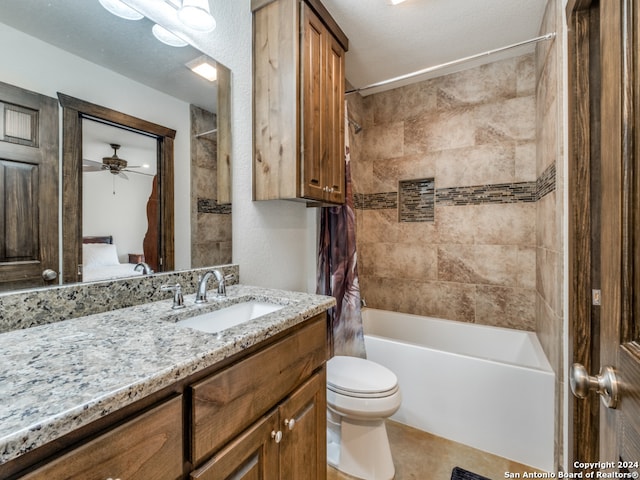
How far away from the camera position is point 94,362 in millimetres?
597

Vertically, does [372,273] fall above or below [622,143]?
below

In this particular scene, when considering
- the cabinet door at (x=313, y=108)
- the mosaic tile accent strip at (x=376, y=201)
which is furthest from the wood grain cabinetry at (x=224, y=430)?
the mosaic tile accent strip at (x=376, y=201)

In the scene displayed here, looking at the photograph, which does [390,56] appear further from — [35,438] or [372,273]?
[35,438]

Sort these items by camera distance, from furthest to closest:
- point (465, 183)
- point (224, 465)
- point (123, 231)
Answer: point (465, 183) → point (123, 231) → point (224, 465)

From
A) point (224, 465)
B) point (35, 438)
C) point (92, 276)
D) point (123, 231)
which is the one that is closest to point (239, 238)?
point (123, 231)

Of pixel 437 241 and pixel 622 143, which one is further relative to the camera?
pixel 437 241

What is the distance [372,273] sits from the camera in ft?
9.32

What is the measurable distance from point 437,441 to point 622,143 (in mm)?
1864

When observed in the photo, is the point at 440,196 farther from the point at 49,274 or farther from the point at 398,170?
the point at 49,274

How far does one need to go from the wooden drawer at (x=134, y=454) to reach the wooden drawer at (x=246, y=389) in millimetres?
42

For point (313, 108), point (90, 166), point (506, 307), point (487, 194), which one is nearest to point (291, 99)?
point (313, 108)

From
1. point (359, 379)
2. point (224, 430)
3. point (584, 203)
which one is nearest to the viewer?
point (224, 430)

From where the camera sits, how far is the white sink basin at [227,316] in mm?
1039

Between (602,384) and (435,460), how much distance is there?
4.58 feet
